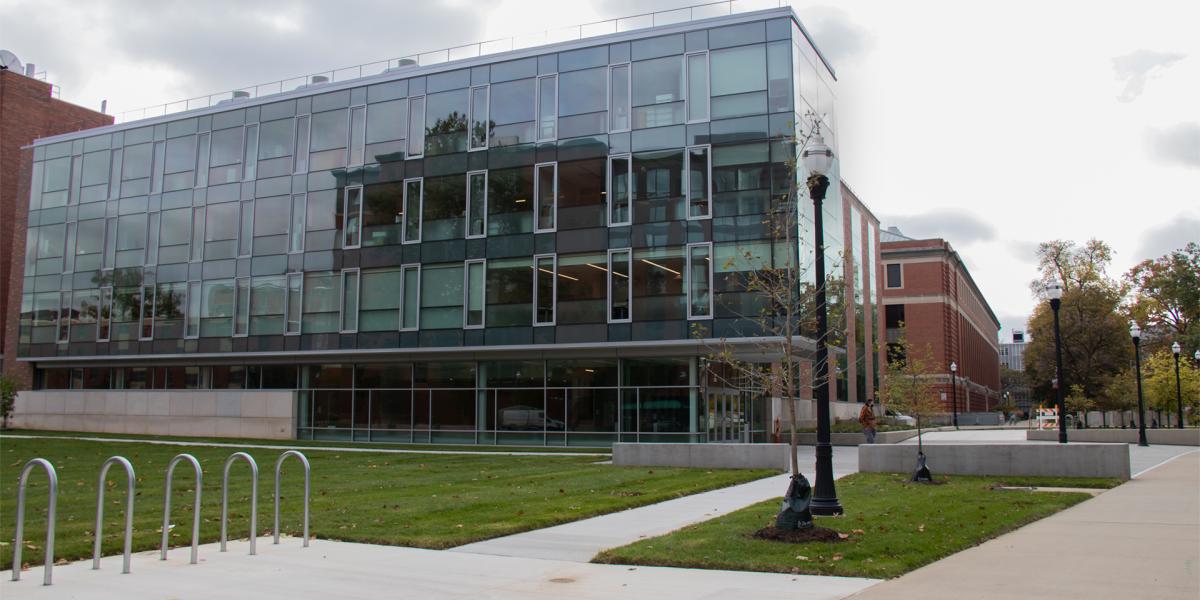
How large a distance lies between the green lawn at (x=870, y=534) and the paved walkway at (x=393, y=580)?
0.41m

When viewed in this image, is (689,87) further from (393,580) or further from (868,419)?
(393,580)

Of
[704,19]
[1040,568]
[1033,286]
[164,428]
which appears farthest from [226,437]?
[1033,286]

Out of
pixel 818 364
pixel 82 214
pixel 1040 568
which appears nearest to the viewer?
pixel 1040 568

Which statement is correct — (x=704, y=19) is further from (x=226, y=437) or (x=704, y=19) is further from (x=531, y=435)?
(x=226, y=437)

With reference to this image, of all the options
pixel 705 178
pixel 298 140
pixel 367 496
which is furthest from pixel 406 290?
pixel 367 496

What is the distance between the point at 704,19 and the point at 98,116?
4023cm

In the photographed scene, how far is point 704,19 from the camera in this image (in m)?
32.3

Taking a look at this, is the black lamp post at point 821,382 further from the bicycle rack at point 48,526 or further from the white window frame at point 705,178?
the white window frame at point 705,178

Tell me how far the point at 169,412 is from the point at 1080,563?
38565 millimetres

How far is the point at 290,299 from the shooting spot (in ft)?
127

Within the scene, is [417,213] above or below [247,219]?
below

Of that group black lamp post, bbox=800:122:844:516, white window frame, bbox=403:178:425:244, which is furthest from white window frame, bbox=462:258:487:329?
black lamp post, bbox=800:122:844:516

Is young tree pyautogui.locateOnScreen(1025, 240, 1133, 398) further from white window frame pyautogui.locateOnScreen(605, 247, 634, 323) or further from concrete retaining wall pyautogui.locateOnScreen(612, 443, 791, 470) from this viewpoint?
concrete retaining wall pyautogui.locateOnScreen(612, 443, 791, 470)

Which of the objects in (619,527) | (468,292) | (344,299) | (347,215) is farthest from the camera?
(347,215)
